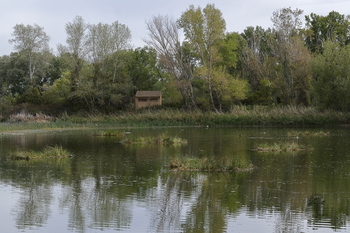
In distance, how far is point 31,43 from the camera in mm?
73000

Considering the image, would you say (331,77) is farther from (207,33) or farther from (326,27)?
(326,27)

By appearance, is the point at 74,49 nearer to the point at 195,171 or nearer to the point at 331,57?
the point at 331,57

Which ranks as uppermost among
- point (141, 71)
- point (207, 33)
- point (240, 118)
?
point (207, 33)

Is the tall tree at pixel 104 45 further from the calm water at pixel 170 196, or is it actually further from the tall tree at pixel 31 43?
the calm water at pixel 170 196

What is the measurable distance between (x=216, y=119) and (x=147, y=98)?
12.8 metres

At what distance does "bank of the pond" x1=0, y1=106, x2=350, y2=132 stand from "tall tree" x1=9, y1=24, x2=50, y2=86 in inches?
1090

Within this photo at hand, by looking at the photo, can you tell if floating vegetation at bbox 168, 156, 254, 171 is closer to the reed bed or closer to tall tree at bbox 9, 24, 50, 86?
the reed bed

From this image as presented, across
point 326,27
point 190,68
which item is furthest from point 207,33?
point 326,27

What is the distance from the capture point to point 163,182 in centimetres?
1303

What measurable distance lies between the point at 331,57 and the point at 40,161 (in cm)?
3589

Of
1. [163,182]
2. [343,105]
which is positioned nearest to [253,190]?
[163,182]

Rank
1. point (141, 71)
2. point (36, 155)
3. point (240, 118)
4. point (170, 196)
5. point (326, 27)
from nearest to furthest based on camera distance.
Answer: point (170, 196) → point (36, 155) → point (240, 118) → point (141, 71) → point (326, 27)

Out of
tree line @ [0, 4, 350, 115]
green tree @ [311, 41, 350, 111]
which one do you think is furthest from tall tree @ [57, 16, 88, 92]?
green tree @ [311, 41, 350, 111]

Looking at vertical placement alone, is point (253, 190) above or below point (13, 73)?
below
